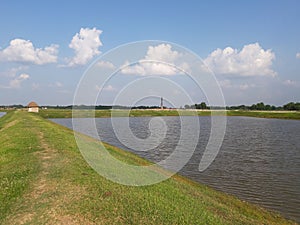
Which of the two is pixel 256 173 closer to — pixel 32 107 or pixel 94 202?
pixel 94 202

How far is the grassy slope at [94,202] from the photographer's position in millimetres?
9711

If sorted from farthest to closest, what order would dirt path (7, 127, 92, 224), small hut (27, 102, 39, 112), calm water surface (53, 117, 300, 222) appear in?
small hut (27, 102, 39, 112), calm water surface (53, 117, 300, 222), dirt path (7, 127, 92, 224)

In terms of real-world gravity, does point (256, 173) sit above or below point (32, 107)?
below

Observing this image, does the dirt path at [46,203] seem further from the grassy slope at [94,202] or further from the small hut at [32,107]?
the small hut at [32,107]

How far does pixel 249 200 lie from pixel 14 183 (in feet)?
39.4

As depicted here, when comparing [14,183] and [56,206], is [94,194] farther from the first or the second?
[14,183]

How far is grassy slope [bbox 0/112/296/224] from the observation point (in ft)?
31.9

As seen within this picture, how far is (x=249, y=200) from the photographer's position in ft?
51.3

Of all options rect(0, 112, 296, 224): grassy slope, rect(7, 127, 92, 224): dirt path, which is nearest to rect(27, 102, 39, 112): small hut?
rect(0, 112, 296, 224): grassy slope

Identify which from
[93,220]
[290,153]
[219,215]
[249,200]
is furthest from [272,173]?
[93,220]

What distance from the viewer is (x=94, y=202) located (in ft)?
35.0

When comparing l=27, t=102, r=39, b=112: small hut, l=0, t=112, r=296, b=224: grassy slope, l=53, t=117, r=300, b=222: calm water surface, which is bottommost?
l=53, t=117, r=300, b=222: calm water surface

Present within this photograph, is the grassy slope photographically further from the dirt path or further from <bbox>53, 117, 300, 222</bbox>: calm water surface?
<bbox>53, 117, 300, 222</bbox>: calm water surface

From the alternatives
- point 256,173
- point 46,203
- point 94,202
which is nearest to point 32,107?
point 256,173
